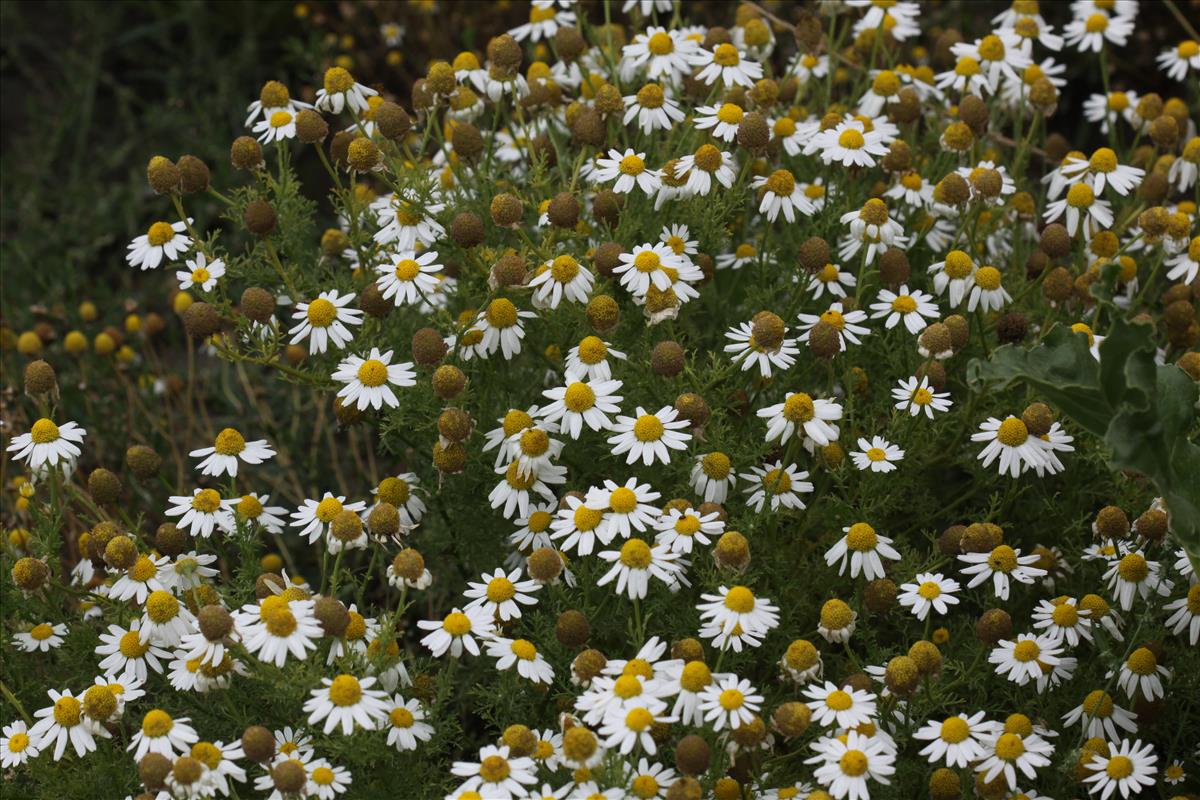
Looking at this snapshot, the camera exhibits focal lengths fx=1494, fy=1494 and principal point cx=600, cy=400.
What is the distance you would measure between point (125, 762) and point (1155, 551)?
2074mm

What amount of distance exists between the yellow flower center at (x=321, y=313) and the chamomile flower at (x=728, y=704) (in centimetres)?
118

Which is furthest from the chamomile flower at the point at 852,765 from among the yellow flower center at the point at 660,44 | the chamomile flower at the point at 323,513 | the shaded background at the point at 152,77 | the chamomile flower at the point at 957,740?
the shaded background at the point at 152,77

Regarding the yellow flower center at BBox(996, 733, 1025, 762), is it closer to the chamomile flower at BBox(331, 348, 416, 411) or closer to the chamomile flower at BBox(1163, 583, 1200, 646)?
the chamomile flower at BBox(1163, 583, 1200, 646)

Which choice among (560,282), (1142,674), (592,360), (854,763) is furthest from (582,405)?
(1142,674)

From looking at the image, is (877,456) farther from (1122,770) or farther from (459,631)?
(459,631)

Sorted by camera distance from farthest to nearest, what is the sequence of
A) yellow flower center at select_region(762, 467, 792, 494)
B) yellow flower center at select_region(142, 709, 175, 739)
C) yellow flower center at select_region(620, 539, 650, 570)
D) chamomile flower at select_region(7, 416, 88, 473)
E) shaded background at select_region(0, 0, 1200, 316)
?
shaded background at select_region(0, 0, 1200, 316), chamomile flower at select_region(7, 416, 88, 473), yellow flower center at select_region(762, 467, 792, 494), yellow flower center at select_region(620, 539, 650, 570), yellow flower center at select_region(142, 709, 175, 739)

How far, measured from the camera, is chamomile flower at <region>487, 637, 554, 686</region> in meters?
2.69

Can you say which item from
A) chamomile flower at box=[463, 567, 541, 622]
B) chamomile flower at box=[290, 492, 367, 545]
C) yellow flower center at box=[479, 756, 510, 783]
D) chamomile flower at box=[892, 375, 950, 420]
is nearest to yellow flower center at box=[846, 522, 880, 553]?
chamomile flower at box=[892, 375, 950, 420]

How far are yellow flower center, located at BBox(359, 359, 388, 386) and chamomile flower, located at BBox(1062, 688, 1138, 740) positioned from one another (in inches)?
58.9

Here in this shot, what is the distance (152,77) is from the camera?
246 inches

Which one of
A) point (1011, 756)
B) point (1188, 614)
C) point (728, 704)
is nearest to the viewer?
point (728, 704)

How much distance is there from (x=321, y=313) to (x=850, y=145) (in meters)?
1.25

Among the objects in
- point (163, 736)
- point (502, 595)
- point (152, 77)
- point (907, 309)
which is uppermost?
point (152, 77)

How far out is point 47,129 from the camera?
592 cm
